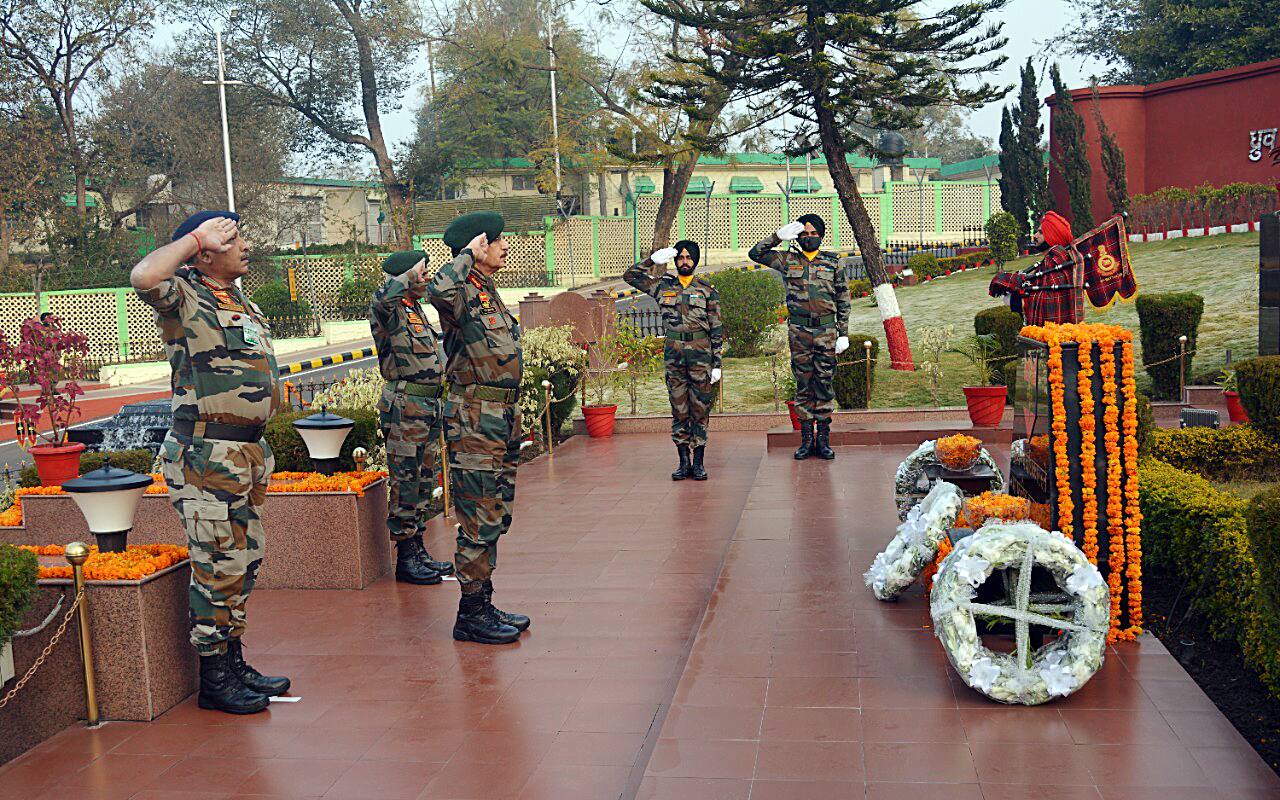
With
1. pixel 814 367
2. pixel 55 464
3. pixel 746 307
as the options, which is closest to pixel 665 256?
pixel 814 367

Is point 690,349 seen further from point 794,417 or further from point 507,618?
point 507,618

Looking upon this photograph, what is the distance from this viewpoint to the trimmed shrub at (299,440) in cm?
653

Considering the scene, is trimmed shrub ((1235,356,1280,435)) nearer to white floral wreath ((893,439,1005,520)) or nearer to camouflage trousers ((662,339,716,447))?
white floral wreath ((893,439,1005,520))

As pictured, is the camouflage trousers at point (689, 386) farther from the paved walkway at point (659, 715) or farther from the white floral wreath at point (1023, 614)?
the white floral wreath at point (1023, 614)

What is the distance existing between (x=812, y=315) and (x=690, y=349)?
3.38 feet

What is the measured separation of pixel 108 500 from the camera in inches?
164

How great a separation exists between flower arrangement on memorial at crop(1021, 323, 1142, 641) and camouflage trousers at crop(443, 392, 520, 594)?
88.2 inches

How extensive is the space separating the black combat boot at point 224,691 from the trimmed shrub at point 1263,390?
630 cm

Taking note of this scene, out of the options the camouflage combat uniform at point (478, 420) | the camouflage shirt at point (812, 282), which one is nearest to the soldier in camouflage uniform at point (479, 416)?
the camouflage combat uniform at point (478, 420)

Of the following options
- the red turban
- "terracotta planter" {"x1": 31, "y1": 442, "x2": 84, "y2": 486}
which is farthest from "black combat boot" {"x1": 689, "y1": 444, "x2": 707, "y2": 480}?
"terracotta planter" {"x1": 31, "y1": 442, "x2": 84, "y2": 486}

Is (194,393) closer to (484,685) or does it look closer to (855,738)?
(484,685)

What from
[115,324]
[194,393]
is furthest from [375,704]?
[115,324]

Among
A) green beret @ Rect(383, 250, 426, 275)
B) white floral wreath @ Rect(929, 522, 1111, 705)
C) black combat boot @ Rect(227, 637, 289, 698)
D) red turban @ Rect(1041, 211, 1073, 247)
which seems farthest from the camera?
red turban @ Rect(1041, 211, 1073, 247)

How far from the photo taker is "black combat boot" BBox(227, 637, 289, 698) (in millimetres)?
4250
